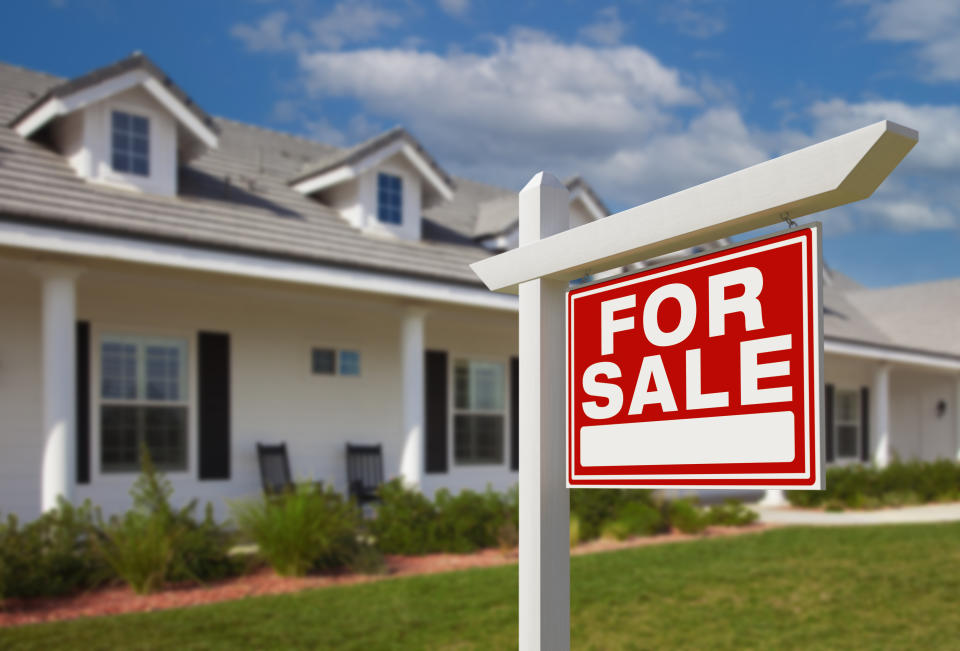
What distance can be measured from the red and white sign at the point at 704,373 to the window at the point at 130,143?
30.1ft

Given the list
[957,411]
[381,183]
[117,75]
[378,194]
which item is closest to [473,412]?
[378,194]

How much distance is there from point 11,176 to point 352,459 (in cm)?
567

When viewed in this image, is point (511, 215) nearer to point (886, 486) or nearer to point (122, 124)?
point (122, 124)

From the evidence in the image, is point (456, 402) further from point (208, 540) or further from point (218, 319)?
point (208, 540)

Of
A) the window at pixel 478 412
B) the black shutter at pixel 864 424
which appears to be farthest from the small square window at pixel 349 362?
the black shutter at pixel 864 424

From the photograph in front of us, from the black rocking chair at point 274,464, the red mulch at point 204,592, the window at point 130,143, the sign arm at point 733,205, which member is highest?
the window at point 130,143

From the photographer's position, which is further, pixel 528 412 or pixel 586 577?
pixel 586 577

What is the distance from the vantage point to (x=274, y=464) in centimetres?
1135

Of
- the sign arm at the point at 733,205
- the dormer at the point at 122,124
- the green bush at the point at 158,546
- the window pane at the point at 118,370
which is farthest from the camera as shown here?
the window pane at the point at 118,370

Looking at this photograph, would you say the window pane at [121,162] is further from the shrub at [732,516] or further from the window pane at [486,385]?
the shrub at [732,516]

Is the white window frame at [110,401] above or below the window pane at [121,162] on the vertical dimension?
below

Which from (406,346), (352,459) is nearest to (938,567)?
(406,346)

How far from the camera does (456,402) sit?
13523 mm

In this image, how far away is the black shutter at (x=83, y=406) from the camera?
32.3 feet
